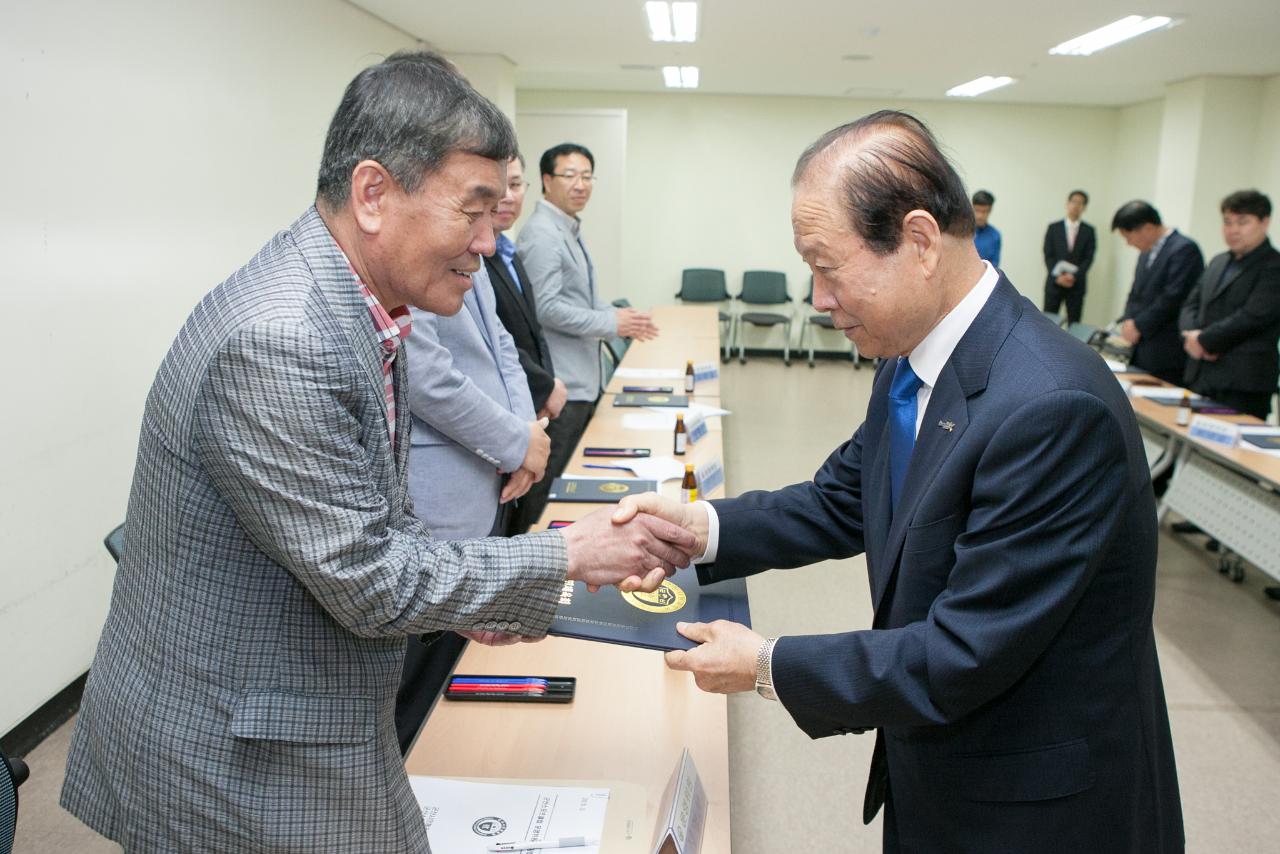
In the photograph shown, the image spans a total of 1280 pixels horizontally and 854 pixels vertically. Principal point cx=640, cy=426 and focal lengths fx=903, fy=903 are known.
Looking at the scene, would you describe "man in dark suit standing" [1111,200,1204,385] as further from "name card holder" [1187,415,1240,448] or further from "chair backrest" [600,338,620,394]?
"chair backrest" [600,338,620,394]

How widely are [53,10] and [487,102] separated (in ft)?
8.71

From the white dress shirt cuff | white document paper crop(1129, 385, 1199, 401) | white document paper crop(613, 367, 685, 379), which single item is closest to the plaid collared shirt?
the white dress shirt cuff

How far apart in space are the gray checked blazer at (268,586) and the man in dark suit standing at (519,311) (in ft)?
6.95

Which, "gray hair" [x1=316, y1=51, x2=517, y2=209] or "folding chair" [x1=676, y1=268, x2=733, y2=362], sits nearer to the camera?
"gray hair" [x1=316, y1=51, x2=517, y2=209]

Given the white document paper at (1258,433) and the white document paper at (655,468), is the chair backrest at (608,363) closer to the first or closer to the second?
the white document paper at (655,468)

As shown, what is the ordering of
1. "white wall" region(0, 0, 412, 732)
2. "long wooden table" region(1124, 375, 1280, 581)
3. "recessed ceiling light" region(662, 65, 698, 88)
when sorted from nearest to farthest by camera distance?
1. "white wall" region(0, 0, 412, 732)
2. "long wooden table" region(1124, 375, 1280, 581)
3. "recessed ceiling light" region(662, 65, 698, 88)

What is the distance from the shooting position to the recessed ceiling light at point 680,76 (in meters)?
8.57

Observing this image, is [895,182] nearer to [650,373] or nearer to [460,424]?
[460,424]

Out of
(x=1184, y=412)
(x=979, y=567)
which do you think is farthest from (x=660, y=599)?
(x=1184, y=412)

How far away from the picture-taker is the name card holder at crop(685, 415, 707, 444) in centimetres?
333

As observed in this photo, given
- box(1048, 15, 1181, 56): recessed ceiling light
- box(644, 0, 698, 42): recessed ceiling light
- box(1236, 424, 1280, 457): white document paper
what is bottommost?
box(1236, 424, 1280, 457): white document paper

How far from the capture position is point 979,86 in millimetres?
9258

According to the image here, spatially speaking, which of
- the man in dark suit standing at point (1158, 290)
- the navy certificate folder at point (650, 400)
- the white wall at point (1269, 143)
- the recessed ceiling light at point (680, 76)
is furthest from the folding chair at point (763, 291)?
the navy certificate folder at point (650, 400)

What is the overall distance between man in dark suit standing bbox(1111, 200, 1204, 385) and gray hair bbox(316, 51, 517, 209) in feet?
18.3
